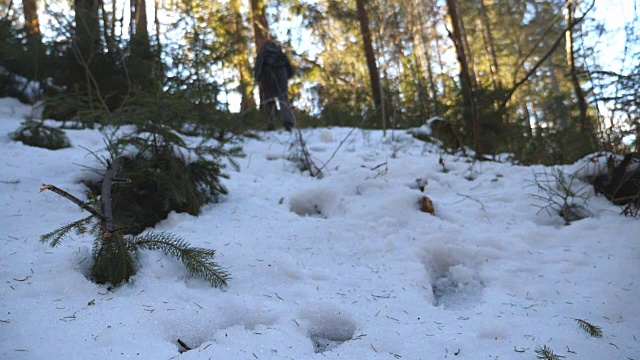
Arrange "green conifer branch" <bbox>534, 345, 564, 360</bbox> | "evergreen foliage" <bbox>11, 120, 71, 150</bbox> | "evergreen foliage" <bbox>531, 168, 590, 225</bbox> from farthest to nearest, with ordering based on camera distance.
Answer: "evergreen foliage" <bbox>11, 120, 71, 150</bbox> < "evergreen foliage" <bbox>531, 168, 590, 225</bbox> < "green conifer branch" <bbox>534, 345, 564, 360</bbox>

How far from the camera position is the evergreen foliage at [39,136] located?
3.34 meters

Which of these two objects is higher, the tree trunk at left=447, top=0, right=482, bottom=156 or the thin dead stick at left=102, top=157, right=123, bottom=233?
the tree trunk at left=447, top=0, right=482, bottom=156

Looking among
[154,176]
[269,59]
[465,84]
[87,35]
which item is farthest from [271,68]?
[154,176]

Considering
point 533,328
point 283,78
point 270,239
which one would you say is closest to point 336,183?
point 270,239

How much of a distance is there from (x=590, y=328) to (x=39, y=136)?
4.09 metres

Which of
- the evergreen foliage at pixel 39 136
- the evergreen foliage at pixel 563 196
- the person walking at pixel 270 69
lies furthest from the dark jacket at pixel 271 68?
the evergreen foliage at pixel 563 196

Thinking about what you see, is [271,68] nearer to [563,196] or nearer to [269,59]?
[269,59]

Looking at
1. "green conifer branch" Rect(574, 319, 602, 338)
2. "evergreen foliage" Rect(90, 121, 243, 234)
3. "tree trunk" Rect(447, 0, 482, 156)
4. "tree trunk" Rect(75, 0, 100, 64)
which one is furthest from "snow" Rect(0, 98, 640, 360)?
"tree trunk" Rect(75, 0, 100, 64)

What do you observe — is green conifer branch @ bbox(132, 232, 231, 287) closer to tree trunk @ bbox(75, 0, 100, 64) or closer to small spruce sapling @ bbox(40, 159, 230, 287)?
small spruce sapling @ bbox(40, 159, 230, 287)

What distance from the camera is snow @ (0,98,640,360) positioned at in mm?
1513

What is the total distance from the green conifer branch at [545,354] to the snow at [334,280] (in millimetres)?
33

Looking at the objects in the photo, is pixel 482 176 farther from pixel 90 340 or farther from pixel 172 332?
pixel 90 340

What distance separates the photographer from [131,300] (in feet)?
5.37

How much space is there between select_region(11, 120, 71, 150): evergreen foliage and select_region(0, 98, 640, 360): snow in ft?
0.47
